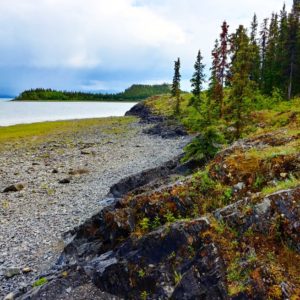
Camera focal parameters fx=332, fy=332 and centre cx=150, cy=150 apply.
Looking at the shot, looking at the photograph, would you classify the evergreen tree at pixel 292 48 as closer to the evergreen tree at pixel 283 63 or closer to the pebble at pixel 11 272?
the evergreen tree at pixel 283 63

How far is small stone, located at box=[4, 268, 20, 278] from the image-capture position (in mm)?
14695

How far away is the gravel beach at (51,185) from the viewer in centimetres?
1677

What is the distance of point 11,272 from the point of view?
585 inches

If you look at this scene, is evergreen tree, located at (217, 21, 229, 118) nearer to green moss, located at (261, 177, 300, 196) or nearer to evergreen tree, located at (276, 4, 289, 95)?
evergreen tree, located at (276, 4, 289, 95)

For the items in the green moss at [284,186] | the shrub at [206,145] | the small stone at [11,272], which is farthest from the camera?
the shrub at [206,145]


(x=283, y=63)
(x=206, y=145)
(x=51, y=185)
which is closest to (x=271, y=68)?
(x=283, y=63)

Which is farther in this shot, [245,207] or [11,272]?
[11,272]

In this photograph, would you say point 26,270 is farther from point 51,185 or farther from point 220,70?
point 220,70

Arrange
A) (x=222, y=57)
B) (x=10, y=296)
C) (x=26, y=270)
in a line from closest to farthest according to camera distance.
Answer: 1. (x=10, y=296)
2. (x=26, y=270)
3. (x=222, y=57)

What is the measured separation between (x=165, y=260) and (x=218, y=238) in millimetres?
1880

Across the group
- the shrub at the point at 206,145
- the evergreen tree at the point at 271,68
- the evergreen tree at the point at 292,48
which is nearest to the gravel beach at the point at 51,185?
the shrub at the point at 206,145

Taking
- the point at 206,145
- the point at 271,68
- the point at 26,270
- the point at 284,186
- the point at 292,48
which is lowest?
the point at 26,270

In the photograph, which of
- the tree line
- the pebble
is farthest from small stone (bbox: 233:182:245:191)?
the tree line

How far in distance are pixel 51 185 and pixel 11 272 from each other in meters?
15.5
